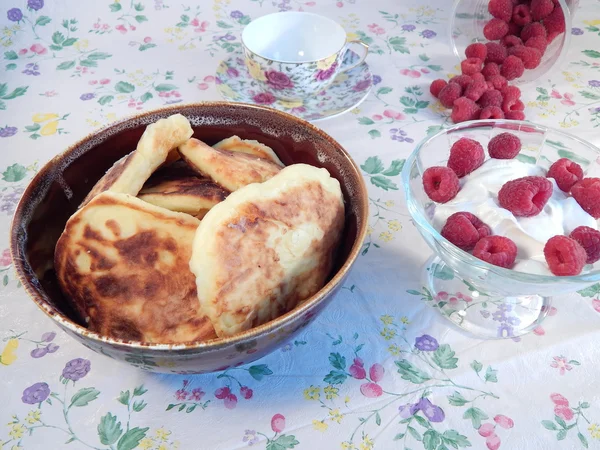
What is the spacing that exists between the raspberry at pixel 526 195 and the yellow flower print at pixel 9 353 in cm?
86

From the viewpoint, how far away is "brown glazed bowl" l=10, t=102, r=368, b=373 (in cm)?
66

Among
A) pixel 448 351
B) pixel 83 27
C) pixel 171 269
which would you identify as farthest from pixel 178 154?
pixel 83 27

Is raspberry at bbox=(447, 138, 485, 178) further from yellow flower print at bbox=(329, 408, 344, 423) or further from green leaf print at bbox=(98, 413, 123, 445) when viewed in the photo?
green leaf print at bbox=(98, 413, 123, 445)

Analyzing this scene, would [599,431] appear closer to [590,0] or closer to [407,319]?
[407,319]

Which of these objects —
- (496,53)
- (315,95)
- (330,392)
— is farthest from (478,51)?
(330,392)

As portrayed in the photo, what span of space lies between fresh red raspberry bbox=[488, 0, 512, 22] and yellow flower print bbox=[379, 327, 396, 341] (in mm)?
1057

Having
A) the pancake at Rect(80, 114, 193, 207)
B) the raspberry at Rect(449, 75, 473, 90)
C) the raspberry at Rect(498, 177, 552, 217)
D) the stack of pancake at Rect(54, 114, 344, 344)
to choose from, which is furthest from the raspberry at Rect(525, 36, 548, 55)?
the pancake at Rect(80, 114, 193, 207)

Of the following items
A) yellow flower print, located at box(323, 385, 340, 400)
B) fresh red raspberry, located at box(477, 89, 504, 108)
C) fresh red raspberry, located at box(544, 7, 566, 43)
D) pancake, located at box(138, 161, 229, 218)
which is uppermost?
pancake, located at box(138, 161, 229, 218)

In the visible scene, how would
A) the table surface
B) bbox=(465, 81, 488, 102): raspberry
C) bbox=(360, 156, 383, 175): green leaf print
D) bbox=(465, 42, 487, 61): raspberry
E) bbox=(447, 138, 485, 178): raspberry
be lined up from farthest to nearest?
1. bbox=(465, 42, 487, 61): raspberry
2. bbox=(465, 81, 488, 102): raspberry
3. bbox=(360, 156, 383, 175): green leaf print
4. bbox=(447, 138, 485, 178): raspberry
5. the table surface

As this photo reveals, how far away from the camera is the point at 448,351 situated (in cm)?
88

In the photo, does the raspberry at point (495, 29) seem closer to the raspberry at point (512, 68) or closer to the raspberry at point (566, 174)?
the raspberry at point (512, 68)

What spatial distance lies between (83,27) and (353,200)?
1.23m

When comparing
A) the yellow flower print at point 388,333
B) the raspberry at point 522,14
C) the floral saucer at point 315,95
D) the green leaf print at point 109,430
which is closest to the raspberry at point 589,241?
the yellow flower print at point 388,333

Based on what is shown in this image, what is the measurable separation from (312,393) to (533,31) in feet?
3.97
